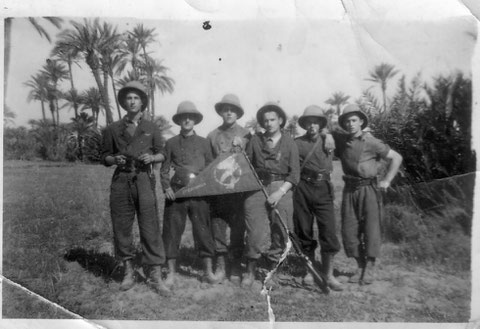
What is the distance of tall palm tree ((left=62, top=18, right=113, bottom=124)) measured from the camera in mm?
2096

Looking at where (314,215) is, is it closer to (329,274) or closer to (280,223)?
(280,223)

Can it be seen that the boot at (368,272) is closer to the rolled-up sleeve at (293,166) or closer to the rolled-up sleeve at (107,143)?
the rolled-up sleeve at (293,166)

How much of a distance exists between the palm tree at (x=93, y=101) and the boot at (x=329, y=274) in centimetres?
105

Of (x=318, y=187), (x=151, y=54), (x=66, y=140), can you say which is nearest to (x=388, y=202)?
(x=318, y=187)

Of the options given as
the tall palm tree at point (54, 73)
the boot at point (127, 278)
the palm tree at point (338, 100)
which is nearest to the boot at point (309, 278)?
the palm tree at point (338, 100)

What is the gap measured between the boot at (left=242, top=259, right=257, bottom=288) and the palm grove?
0.53 m

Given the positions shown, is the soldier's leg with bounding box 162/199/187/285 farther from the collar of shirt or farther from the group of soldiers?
the collar of shirt

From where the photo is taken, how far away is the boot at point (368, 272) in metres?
2.08

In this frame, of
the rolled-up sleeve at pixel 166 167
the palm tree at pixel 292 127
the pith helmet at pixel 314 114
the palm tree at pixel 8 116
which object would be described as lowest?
the rolled-up sleeve at pixel 166 167

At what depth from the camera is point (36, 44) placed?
7.00 feet

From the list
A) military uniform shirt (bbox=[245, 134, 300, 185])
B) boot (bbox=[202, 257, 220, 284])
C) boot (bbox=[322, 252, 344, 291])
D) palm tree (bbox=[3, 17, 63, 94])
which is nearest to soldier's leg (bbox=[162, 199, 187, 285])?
boot (bbox=[202, 257, 220, 284])

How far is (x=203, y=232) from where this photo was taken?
210 centimetres

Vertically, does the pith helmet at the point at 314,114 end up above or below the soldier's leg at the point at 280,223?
above

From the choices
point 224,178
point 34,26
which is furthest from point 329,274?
point 34,26
